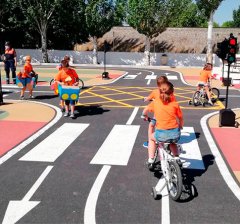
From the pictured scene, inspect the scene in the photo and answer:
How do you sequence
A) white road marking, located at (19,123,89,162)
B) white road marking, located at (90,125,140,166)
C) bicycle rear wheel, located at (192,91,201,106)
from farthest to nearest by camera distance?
bicycle rear wheel, located at (192,91,201,106)
white road marking, located at (19,123,89,162)
white road marking, located at (90,125,140,166)

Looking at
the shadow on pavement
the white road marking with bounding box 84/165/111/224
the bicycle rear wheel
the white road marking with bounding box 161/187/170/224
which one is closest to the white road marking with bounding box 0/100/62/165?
the shadow on pavement

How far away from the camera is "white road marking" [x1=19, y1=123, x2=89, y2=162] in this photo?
795cm

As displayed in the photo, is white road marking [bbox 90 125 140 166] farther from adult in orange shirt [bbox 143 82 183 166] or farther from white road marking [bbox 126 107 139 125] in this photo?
adult in orange shirt [bbox 143 82 183 166]

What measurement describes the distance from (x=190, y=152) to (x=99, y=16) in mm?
35809

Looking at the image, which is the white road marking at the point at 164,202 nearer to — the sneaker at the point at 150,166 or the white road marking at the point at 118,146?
the sneaker at the point at 150,166

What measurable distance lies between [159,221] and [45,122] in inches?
279

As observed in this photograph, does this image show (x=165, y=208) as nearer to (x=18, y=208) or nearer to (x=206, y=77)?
(x=18, y=208)

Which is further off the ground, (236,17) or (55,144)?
(236,17)

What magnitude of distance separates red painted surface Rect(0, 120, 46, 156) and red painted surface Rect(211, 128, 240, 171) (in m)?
5.33

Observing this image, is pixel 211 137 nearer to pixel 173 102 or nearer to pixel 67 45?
pixel 173 102

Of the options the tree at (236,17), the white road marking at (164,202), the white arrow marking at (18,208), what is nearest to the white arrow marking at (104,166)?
the white arrow marking at (18,208)

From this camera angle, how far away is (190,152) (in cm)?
841

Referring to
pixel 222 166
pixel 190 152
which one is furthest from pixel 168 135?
pixel 190 152

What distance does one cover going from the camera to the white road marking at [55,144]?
7945mm
